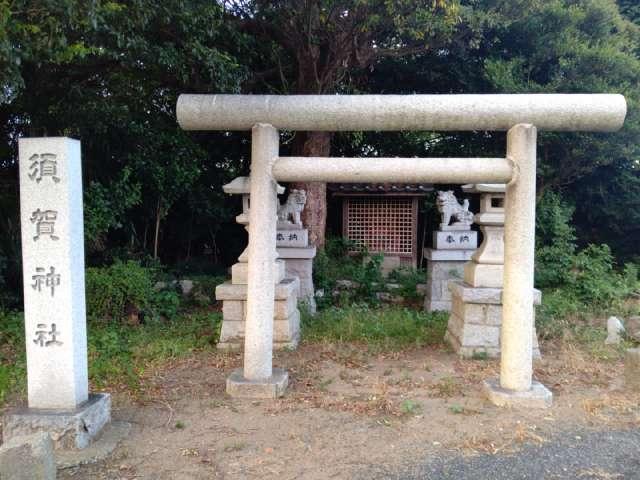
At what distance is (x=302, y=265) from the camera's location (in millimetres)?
8664

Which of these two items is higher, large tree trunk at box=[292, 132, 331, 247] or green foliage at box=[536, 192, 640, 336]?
large tree trunk at box=[292, 132, 331, 247]

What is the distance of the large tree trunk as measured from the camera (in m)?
9.88

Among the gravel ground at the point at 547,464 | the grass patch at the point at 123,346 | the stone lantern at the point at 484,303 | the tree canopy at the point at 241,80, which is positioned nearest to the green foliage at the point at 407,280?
the tree canopy at the point at 241,80

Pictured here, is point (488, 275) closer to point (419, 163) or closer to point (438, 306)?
point (419, 163)

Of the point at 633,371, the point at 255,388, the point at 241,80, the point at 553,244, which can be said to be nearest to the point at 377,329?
the point at 255,388

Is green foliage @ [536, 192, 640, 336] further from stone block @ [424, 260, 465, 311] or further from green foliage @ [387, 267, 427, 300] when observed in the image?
green foliage @ [387, 267, 427, 300]

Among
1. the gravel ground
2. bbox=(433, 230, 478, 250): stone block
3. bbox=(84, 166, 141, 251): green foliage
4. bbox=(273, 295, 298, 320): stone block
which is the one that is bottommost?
the gravel ground

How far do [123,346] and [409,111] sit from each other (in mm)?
4433

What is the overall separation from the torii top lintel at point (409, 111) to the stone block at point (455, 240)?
188 inches

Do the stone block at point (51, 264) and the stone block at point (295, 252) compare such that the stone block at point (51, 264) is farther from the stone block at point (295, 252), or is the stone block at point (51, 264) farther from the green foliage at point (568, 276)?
the green foliage at point (568, 276)

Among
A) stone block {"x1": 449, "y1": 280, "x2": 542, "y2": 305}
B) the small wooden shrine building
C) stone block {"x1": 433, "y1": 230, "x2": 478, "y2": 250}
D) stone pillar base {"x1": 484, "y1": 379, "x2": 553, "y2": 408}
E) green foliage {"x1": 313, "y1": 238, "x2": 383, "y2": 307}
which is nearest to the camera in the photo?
stone pillar base {"x1": 484, "y1": 379, "x2": 553, "y2": 408}

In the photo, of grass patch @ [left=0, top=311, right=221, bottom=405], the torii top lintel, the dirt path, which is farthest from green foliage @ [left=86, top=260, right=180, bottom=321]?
the torii top lintel

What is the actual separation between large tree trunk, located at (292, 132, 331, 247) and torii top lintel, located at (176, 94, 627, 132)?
5360mm

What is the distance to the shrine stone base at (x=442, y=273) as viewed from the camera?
357 inches
